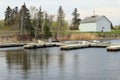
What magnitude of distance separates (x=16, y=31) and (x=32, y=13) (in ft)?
28.5

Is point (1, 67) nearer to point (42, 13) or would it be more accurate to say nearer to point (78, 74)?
point (78, 74)

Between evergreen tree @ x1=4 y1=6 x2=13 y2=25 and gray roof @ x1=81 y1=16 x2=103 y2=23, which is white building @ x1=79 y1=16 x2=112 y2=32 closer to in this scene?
gray roof @ x1=81 y1=16 x2=103 y2=23

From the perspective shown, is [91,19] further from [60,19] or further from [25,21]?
[25,21]

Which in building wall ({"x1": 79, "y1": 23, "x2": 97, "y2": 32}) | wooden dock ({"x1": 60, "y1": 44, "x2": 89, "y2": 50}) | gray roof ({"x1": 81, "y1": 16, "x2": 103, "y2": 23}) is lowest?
wooden dock ({"x1": 60, "y1": 44, "x2": 89, "y2": 50})

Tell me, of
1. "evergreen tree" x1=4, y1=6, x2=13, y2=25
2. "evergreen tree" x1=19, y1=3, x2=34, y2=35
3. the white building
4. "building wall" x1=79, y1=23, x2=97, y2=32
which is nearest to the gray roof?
the white building

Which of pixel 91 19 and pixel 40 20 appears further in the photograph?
pixel 91 19

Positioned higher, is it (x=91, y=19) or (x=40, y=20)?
(x=91, y=19)

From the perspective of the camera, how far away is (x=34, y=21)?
245 feet

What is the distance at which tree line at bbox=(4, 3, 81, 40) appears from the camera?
231ft

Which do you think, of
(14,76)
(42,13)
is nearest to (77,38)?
(42,13)

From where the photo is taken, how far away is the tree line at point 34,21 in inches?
2773

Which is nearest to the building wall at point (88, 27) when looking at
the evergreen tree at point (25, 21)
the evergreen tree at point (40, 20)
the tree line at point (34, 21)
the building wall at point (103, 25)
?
the building wall at point (103, 25)

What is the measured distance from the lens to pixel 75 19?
118 metres

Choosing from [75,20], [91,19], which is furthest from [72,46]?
[75,20]
